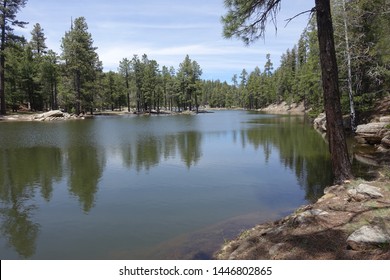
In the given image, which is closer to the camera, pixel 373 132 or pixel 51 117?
pixel 373 132

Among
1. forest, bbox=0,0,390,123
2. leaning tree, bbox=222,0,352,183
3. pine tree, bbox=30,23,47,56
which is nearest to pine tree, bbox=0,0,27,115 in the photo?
forest, bbox=0,0,390,123

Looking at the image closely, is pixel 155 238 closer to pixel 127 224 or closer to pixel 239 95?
pixel 127 224

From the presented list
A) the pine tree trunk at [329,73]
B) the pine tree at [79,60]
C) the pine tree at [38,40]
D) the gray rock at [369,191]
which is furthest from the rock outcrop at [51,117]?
the gray rock at [369,191]

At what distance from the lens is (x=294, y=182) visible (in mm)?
13648

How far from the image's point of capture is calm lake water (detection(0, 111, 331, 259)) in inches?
312

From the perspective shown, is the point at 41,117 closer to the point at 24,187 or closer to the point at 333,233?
the point at 24,187

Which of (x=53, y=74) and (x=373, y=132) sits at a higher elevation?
(x=53, y=74)

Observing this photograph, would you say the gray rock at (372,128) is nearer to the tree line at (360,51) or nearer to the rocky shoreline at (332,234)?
the tree line at (360,51)

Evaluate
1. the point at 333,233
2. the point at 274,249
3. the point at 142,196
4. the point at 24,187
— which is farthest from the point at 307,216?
the point at 24,187

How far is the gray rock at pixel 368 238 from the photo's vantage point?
4.84 m

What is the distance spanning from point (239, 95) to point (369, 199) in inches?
5750

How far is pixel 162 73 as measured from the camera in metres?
97.9

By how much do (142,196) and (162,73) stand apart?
89.0 metres

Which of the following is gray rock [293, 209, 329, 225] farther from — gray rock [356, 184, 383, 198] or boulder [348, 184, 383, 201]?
gray rock [356, 184, 383, 198]
